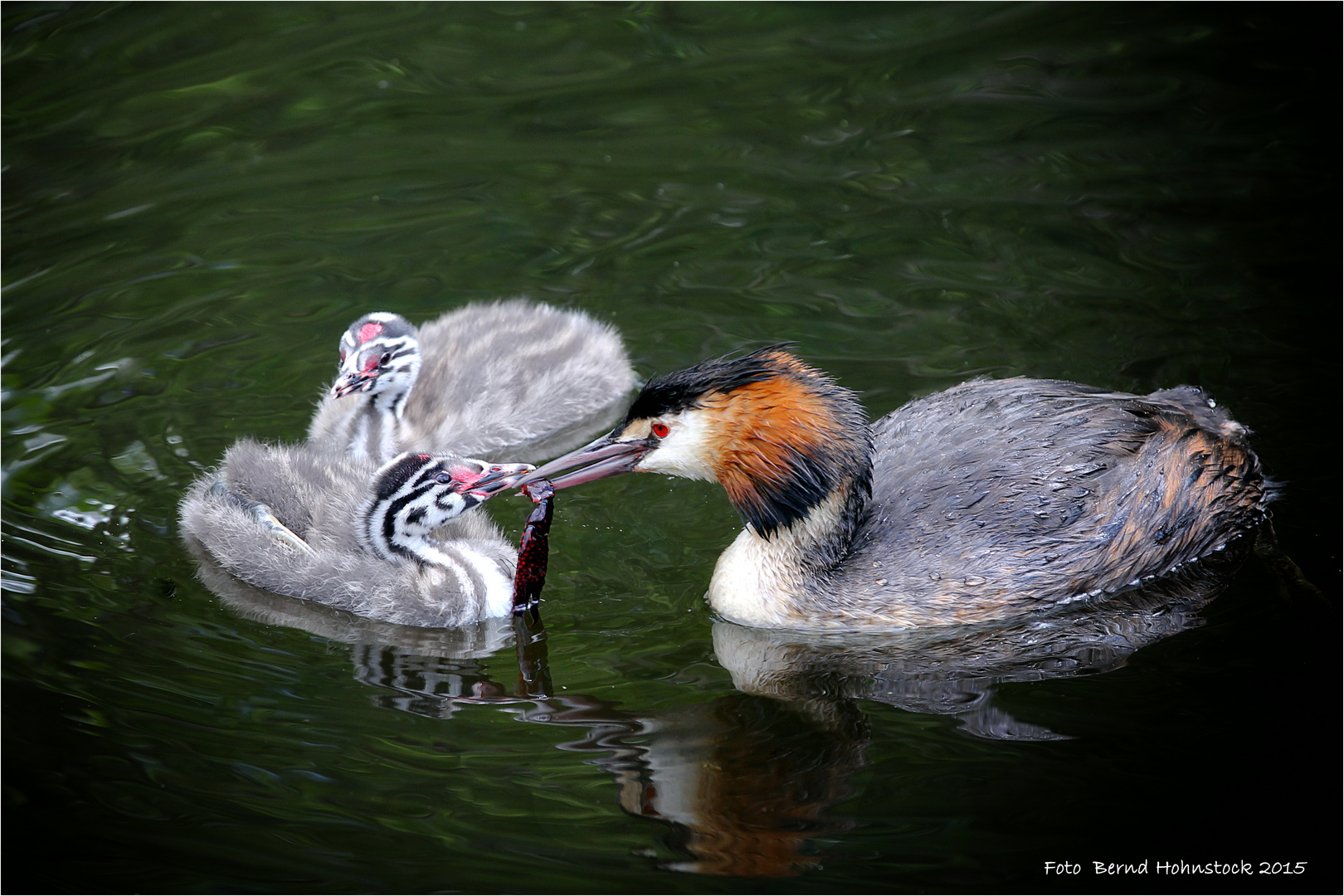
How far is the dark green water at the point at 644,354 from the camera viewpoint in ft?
12.9

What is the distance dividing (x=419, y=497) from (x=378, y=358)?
1.01 metres

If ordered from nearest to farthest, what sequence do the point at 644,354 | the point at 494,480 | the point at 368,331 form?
the point at 494,480
the point at 368,331
the point at 644,354

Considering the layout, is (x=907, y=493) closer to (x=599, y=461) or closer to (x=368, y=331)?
(x=599, y=461)

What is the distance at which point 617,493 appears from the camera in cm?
557

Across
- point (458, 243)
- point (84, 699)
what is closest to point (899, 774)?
point (84, 699)

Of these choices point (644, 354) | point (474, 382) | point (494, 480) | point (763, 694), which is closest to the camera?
point (763, 694)

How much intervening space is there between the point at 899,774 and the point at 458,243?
4.28 m

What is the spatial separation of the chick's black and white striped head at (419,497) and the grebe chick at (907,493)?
0.71 feet

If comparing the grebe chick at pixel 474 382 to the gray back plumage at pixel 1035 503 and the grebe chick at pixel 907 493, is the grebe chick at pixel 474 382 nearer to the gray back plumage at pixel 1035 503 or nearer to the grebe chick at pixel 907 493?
the grebe chick at pixel 907 493

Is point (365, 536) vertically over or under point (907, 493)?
under

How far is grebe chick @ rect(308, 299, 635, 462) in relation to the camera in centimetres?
575

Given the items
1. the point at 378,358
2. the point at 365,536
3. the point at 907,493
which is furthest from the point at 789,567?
the point at 378,358

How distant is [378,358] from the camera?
5.68m

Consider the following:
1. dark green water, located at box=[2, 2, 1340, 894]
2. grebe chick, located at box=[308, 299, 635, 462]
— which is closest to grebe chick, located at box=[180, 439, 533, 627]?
dark green water, located at box=[2, 2, 1340, 894]
